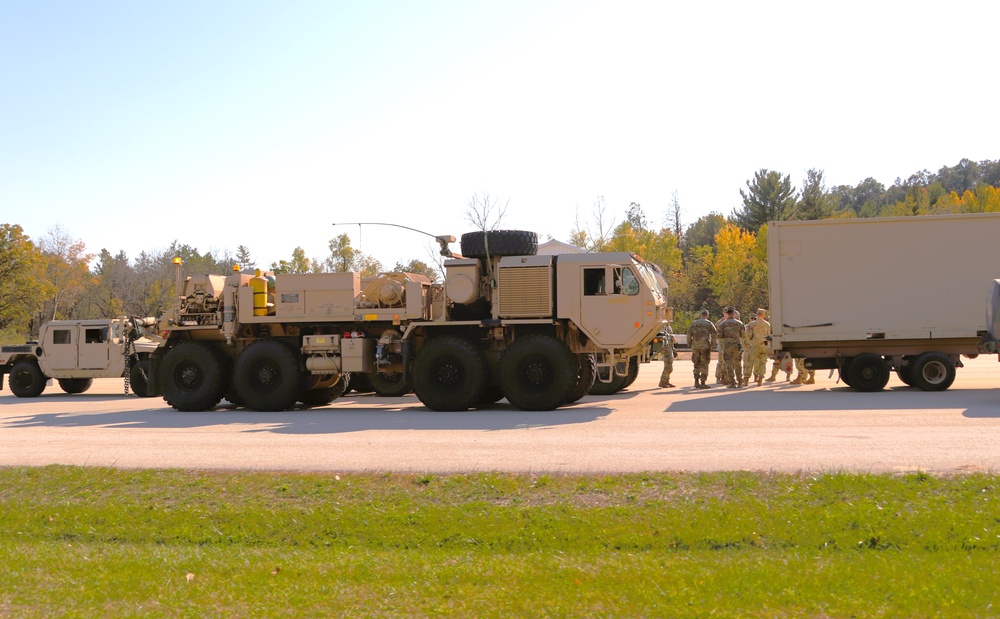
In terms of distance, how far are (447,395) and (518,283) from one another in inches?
97.4

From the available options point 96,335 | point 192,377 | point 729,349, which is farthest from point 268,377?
point 729,349

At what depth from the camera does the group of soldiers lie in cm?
2194

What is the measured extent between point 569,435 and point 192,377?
376 inches

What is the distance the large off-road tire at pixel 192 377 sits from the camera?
18891mm

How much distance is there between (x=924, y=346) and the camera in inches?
755

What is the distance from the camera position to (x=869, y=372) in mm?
19250

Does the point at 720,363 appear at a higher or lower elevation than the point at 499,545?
higher

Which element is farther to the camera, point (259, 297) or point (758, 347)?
point (758, 347)

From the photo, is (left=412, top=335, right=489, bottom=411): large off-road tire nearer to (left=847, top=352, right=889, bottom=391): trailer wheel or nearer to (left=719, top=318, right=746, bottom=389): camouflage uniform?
(left=719, top=318, right=746, bottom=389): camouflage uniform

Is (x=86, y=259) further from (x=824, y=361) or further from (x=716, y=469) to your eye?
(x=716, y=469)

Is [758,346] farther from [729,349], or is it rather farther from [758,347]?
[729,349]

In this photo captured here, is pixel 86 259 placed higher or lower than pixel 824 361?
higher

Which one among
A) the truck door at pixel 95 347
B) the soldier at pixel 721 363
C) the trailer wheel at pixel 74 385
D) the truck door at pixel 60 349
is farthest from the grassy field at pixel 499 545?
the trailer wheel at pixel 74 385

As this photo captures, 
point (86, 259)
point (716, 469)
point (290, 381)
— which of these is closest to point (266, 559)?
point (716, 469)
